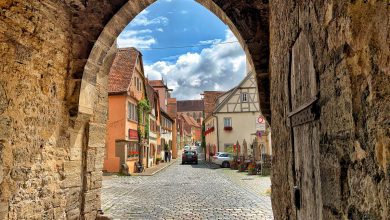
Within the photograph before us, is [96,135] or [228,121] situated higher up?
[228,121]

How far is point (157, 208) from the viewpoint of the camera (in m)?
7.51

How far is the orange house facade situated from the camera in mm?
16641

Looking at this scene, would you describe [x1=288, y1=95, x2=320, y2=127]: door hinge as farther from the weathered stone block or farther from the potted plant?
the potted plant

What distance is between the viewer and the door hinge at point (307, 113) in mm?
1967

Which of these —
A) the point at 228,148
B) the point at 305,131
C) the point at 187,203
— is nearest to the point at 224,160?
the point at 228,148

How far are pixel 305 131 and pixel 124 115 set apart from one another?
1543 centimetres

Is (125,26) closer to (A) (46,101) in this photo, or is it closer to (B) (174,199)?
(A) (46,101)

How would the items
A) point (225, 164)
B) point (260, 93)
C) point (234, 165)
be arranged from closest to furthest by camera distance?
point (260, 93) < point (234, 165) < point (225, 164)

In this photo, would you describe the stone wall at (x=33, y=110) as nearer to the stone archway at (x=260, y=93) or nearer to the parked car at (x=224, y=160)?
the stone archway at (x=260, y=93)

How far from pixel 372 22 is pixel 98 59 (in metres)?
4.66

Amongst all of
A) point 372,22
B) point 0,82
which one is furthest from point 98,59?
→ point 372,22

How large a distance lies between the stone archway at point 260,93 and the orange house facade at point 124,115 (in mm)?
11276

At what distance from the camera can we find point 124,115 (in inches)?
671

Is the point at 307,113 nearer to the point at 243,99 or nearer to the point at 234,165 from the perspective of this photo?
the point at 234,165
